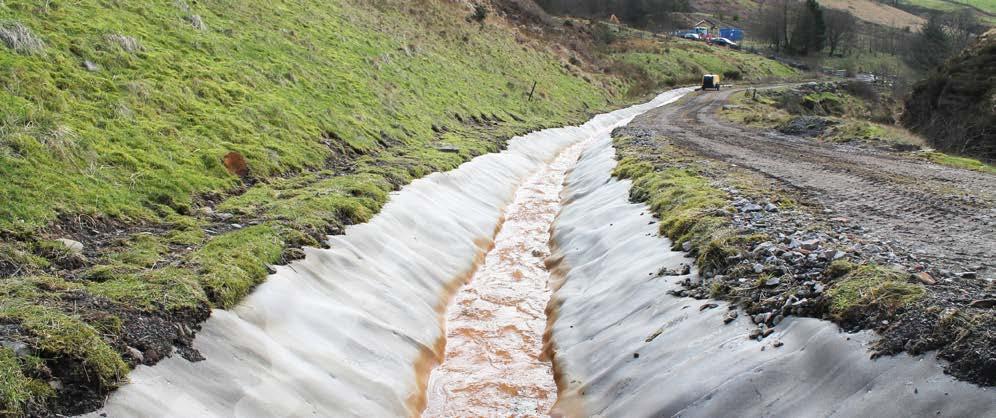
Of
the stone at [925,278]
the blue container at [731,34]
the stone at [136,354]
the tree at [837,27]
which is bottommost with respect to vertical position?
the stone at [136,354]

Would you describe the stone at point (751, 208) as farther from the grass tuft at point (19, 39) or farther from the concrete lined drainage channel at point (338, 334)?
the grass tuft at point (19, 39)

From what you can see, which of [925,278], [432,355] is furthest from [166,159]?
[925,278]

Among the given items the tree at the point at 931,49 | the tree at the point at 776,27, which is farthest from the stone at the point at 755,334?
the tree at the point at 776,27

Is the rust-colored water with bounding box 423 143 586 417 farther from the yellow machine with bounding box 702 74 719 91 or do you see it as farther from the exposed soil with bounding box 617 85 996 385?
the yellow machine with bounding box 702 74 719 91

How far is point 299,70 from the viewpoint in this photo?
3125cm

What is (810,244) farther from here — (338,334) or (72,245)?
(72,245)

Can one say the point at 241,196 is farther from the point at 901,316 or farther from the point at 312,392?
the point at 901,316

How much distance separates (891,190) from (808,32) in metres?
143

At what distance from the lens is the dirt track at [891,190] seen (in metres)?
14.7

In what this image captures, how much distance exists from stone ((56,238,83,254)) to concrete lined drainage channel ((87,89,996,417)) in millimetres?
3078

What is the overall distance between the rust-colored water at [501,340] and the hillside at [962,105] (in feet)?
75.0

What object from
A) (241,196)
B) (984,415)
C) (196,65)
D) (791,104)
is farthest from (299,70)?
(791,104)

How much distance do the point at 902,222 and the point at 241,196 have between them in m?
16.7

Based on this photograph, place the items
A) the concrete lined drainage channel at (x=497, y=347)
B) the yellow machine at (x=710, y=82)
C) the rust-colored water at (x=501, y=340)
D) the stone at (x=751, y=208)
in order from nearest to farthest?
1. the concrete lined drainage channel at (x=497, y=347)
2. the rust-colored water at (x=501, y=340)
3. the stone at (x=751, y=208)
4. the yellow machine at (x=710, y=82)
